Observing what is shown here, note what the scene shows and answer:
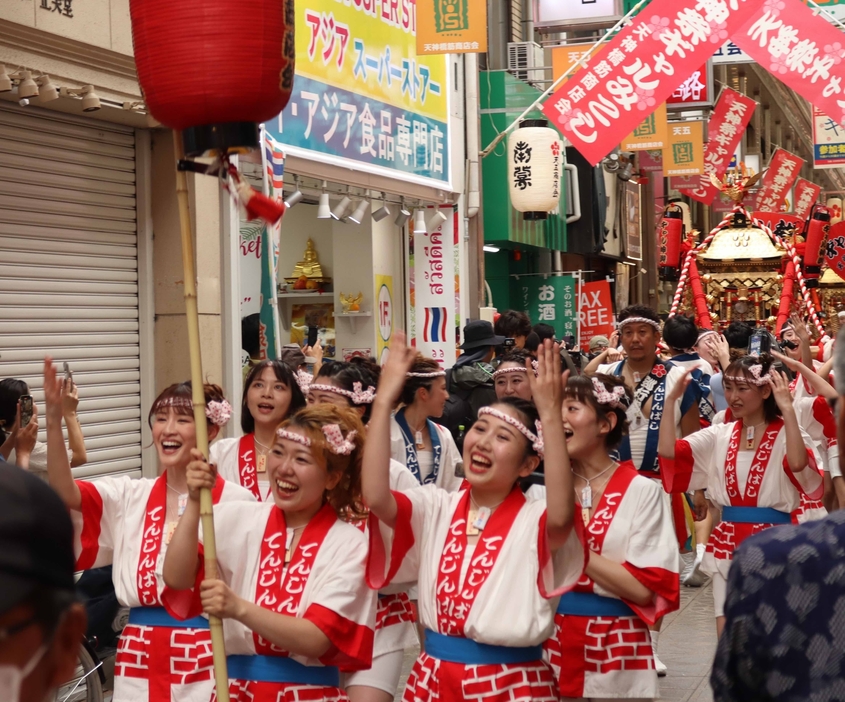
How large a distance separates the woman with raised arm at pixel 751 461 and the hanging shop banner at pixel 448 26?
6.45 metres

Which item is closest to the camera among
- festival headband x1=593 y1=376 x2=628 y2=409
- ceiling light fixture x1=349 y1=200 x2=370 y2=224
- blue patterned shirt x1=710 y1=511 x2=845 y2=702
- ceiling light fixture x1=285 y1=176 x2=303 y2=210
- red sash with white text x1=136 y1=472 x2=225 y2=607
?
blue patterned shirt x1=710 y1=511 x2=845 y2=702

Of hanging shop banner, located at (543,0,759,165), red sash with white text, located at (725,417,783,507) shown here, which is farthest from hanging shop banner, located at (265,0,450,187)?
red sash with white text, located at (725,417,783,507)

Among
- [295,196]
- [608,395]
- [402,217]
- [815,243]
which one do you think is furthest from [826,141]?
[608,395]

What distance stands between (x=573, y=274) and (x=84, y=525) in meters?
18.3

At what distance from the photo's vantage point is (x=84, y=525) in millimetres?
4570

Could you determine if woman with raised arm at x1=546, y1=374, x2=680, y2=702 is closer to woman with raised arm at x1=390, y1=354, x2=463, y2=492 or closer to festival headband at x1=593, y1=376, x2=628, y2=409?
festival headband at x1=593, y1=376, x2=628, y2=409

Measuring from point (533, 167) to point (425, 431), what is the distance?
1042 cm

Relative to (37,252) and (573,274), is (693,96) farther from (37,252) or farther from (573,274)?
(37,252)

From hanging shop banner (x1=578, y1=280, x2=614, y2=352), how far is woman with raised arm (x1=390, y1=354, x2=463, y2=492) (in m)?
13.4

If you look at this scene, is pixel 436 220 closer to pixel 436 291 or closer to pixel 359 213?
pixel 436 291

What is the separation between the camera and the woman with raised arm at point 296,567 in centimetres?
388

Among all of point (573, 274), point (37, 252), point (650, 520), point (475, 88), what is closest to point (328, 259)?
point (475, 88)

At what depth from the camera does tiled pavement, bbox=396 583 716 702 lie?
Result: 7090mm

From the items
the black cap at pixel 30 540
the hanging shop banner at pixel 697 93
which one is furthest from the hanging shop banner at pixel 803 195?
the black cap at pixel 30 540
